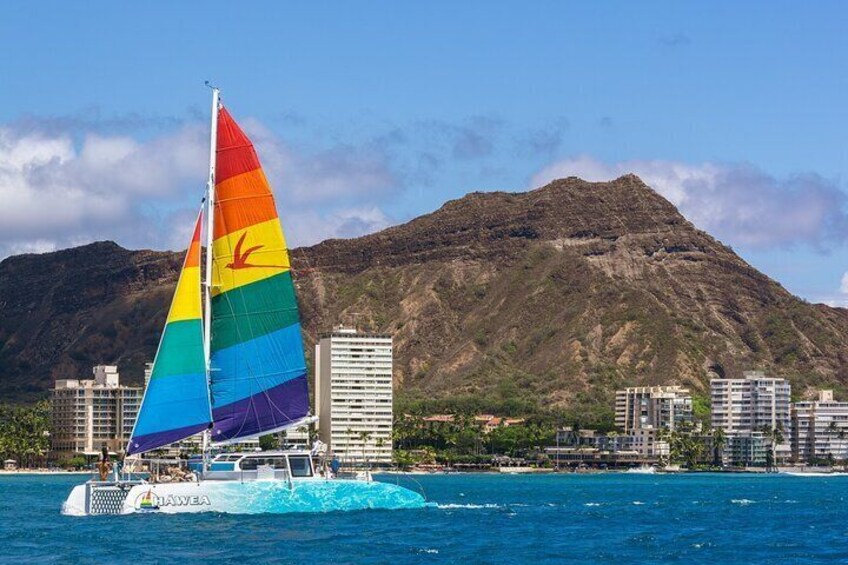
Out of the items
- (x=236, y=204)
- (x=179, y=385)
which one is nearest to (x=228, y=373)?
(x=179, y=385)

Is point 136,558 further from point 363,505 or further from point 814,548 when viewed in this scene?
point 814,548

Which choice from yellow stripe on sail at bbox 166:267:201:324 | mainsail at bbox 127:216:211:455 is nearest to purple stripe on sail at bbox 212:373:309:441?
mainsail at bbox 127:216:211:455

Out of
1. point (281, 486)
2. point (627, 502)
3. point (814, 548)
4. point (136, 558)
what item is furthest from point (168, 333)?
point (627, 502)

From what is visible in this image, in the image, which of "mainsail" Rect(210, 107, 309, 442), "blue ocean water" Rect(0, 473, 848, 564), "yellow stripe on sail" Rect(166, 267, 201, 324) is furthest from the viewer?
"yellow stripe on sail" Rect(166, 267, 201, 324)

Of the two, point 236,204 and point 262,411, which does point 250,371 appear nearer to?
point 262,411

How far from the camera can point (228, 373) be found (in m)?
76.4

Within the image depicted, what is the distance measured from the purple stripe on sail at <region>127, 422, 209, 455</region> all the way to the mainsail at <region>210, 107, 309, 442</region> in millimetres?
1091

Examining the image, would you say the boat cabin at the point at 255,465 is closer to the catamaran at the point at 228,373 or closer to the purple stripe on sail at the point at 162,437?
the catamaran at the point at 228,373

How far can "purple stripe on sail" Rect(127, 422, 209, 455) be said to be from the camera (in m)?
75.3

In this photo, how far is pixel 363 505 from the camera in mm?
80312

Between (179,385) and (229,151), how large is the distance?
10531 millimetres

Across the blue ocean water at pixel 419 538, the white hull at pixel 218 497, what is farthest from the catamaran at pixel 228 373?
the blue ocean water at pixel 419 538

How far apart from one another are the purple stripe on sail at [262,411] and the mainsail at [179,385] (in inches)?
35.0

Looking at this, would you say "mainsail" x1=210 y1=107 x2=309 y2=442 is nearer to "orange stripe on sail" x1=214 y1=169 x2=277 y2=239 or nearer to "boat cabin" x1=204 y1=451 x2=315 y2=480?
"orange stripe on sail" x1=214 y1=169 x2=277 y2=239
